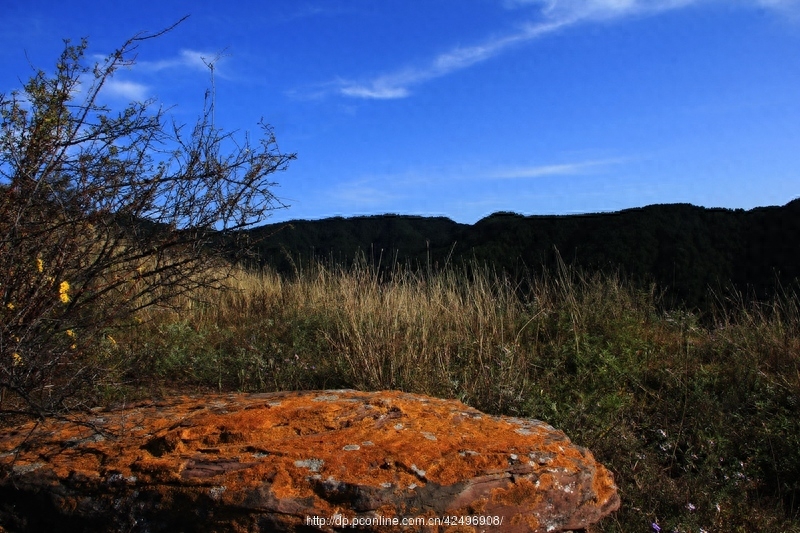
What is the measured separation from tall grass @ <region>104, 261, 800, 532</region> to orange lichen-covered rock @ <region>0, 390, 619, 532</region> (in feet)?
2.76

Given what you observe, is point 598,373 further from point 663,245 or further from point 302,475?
point 663,245

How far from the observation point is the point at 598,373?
4793mm

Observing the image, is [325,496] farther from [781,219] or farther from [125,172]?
[781,219]

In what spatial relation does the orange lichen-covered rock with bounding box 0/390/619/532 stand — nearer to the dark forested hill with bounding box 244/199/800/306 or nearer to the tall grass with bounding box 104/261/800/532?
the tall grass with bounding box 104/261/800/532

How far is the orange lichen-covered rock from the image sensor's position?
205 cm

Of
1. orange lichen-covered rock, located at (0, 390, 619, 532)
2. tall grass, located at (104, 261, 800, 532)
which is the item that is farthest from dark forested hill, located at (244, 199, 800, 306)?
orange lichen-covered rock, located at (0, 390, 619, 532)

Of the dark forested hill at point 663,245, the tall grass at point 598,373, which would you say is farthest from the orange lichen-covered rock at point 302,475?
the dark forested hill at point 663,245

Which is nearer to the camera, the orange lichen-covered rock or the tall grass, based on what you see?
the orange lichen-covered rock

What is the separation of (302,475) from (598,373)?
10.9 ft

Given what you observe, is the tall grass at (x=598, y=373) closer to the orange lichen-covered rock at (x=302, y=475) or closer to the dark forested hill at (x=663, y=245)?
the orange lichen-covered rock at (x=302, y=475)

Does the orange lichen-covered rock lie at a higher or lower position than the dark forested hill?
lower

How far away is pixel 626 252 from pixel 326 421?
10675 mm

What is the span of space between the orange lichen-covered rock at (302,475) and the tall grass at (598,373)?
84cm

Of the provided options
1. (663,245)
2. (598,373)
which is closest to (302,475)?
(598,373)
